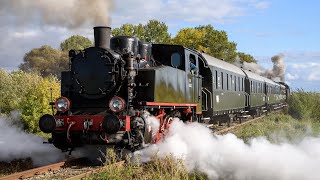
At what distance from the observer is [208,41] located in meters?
51.5

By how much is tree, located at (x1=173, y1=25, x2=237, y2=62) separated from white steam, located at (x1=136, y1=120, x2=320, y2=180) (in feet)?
135

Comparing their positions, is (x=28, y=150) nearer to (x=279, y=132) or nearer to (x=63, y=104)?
(x=63, y=104)

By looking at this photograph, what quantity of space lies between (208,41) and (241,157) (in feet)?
144

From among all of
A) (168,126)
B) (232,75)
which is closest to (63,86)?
(168,126)

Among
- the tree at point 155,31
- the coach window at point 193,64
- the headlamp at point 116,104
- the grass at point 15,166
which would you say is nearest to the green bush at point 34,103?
the grass at point 15,166

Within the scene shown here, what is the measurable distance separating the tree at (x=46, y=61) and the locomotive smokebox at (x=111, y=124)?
5633 centimetres

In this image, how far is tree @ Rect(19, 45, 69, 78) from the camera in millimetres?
64062

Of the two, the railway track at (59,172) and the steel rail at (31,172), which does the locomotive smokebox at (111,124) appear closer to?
the railway track at (59,172)

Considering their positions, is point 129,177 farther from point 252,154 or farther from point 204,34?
point 204,34

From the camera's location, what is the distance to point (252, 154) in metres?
8.64

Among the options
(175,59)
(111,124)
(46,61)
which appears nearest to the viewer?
(111,124)

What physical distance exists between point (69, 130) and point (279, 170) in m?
4.53

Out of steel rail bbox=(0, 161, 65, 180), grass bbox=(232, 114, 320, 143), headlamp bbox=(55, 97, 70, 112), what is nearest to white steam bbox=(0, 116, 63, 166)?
steel rail bbox=(0, 161, 65, 180)

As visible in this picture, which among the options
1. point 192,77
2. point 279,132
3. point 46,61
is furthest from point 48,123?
point 46,61
